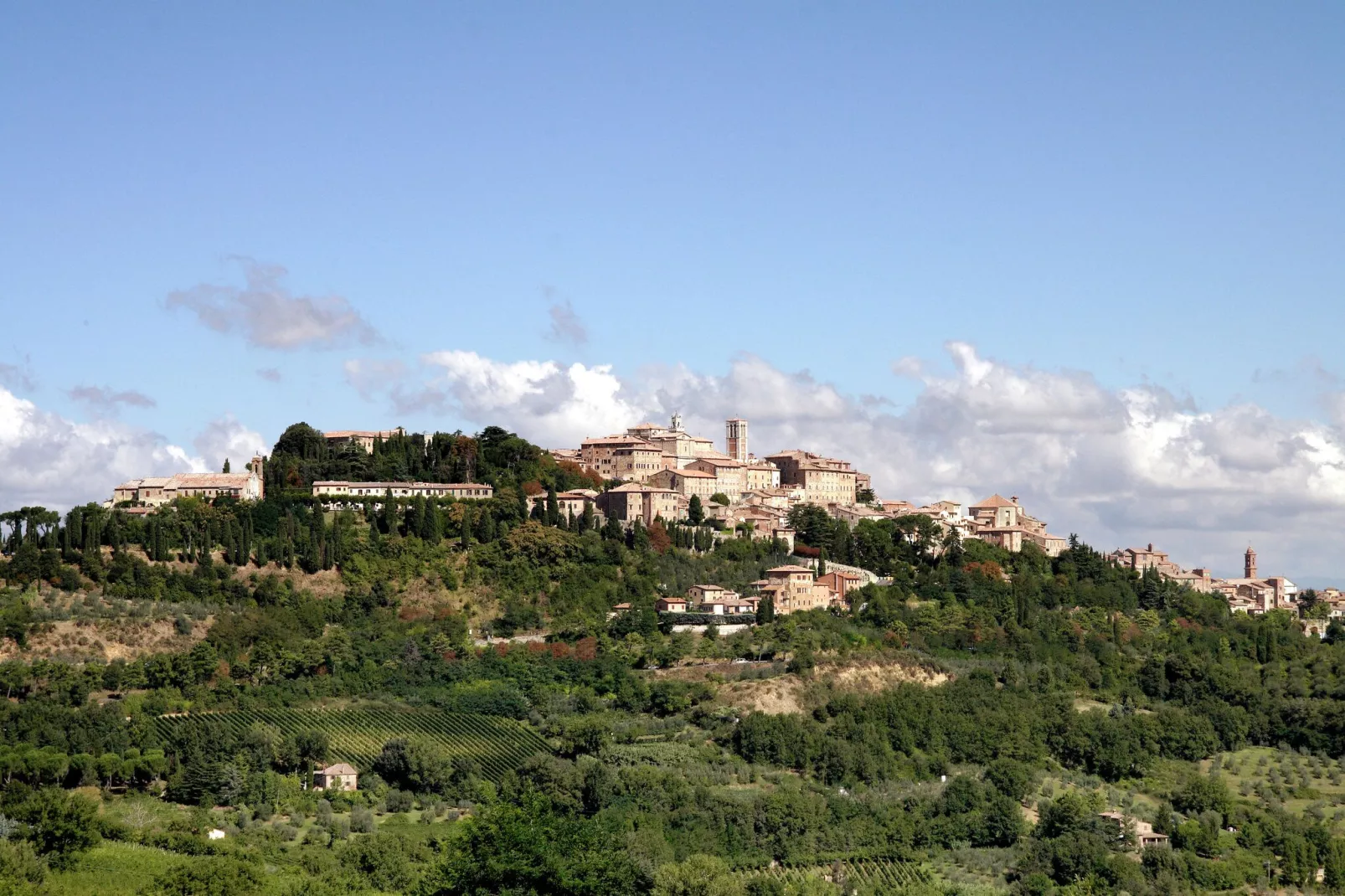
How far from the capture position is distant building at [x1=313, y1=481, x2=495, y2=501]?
249 ft

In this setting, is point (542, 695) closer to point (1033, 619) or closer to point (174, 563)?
point (174, 563)

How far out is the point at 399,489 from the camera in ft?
251

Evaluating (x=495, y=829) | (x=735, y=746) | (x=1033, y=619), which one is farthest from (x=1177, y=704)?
(x=495, y=829)

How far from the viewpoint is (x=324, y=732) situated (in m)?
55.2

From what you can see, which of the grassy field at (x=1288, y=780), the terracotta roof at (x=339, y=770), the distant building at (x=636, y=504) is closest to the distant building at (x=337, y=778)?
the terracotta roof at (x=339, y=770)

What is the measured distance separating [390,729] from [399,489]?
21243 millimetres

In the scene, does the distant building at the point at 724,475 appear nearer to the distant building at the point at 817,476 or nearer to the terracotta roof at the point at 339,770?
the distant building at the point at 817,476

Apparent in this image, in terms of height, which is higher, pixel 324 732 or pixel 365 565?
pixel 365 565

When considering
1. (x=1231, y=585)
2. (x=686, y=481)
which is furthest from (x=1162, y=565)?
(x=686, y=481)

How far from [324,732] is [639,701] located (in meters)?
11.3

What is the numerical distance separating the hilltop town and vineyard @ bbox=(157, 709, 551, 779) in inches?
504

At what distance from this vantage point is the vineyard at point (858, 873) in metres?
45.6

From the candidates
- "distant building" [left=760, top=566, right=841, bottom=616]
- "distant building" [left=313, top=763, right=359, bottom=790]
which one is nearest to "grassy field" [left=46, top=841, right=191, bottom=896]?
"distant building" [left=313, top=763, right=359, bottom=790]

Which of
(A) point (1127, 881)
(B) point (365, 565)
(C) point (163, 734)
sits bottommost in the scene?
(A) point (1127, 881)
